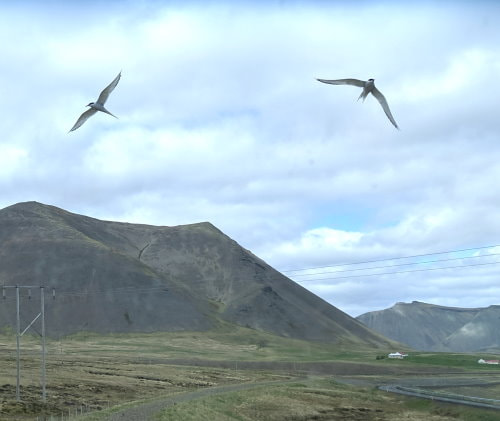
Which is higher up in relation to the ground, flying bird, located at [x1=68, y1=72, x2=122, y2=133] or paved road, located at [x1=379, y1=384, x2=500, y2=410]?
flying bird, located at [x1=68, y1=72, x2=122, y2=133]

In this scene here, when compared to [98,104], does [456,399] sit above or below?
below

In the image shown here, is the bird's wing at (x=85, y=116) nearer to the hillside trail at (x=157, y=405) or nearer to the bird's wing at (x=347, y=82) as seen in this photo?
the bird's wing at (x=347, y=82)

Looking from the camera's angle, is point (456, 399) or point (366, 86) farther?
point (456, 399)

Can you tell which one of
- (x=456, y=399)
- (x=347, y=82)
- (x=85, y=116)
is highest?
(x=347, y=82)

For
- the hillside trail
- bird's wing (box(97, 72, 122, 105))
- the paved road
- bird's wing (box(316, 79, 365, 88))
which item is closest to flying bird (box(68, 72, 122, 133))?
bird's wing (box(97, 72, 122, 105))

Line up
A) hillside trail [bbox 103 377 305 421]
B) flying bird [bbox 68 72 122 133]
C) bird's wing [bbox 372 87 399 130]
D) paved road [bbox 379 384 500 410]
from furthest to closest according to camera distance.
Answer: paved road [bbox 379 384 500 410], hillside trail [bbox 103 377 305 421], flying bird [bbox 68 72 122 133], bird's wing [bbox 372 87 399 130]

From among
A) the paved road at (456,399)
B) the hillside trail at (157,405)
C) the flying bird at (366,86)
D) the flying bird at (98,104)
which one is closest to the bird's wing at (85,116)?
the flying bird at (98,104)

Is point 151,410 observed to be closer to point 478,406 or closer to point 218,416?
point 218,416

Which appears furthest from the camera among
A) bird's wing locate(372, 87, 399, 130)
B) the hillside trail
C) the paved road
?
the paved road

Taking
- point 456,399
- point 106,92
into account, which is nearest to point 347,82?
point 106,92

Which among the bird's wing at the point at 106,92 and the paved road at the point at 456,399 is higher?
the bird's wing at the point at 106,92

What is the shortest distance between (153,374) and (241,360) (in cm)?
6689

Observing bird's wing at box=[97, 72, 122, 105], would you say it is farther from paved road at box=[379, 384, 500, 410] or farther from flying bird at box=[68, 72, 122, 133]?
paved road at box=[379, 384, 500, 410]

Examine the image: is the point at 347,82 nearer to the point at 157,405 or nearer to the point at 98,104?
the point at 98,104
